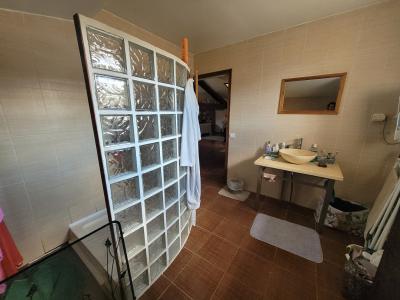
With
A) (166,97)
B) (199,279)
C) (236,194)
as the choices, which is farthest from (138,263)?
(236,194)

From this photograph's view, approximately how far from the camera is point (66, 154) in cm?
157

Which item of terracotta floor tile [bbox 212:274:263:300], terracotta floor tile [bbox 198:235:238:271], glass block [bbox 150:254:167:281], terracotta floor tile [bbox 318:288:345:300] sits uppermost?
glass block [bbox 150:254:167:281]

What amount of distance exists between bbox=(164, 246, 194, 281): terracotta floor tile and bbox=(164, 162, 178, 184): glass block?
830 millimetres

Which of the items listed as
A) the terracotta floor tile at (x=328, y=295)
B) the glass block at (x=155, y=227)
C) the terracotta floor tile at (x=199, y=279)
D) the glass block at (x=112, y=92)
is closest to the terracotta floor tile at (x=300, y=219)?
the terracotta floor tile at (x=328, y=295)

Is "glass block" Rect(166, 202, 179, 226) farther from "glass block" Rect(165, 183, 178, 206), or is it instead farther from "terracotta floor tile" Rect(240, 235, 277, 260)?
"terracotta floor tile" Rect(240, 235, 277, 260)

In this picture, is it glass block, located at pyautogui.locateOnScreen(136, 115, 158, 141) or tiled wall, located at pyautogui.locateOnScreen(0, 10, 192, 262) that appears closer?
glass block, located at pyautogui.locateOnScreen(136, 115, 158, 141)

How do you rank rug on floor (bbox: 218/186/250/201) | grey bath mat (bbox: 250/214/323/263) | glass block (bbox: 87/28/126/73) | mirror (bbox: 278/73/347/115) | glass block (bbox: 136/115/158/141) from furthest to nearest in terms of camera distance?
rug on floor (bbox: 218/186/250/201)
mirror (bbox: 278/73/347/115)
grey bath mat (bbox: 250/214/323/263)
glass block (bbox: 136/115/158/141)
glass block (bbox: 87/28/126/73)

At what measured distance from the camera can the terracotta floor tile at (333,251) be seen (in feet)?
4.88

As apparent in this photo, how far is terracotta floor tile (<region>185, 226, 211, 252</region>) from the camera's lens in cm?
165

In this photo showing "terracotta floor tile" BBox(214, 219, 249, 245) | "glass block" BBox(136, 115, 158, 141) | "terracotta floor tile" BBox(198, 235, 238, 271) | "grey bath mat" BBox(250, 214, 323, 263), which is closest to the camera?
"glass block" BBox(136, 115, 158, 141)

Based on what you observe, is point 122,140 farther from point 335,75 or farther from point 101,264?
point 335,75


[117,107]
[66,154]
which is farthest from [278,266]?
[66,154]

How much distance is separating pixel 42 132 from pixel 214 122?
7608 mm

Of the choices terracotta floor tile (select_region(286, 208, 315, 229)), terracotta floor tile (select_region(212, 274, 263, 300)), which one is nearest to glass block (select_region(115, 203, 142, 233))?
terracotta floor tile (select_region(212, 274, 263, 300))
